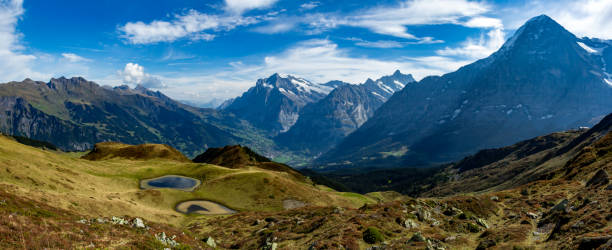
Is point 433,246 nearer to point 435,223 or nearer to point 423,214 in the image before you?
point 435,223

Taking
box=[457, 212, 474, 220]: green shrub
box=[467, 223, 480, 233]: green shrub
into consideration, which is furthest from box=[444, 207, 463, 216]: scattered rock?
box=[467, 223, 480, 233]: green shrub

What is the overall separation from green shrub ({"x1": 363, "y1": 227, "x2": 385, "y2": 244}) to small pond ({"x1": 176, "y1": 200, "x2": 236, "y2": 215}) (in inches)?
2269

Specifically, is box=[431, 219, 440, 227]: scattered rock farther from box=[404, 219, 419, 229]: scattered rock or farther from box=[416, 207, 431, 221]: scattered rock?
box=[404, 219, 419, 229]: scattered rock

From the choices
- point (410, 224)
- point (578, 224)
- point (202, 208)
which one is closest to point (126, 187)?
point (202, 208)

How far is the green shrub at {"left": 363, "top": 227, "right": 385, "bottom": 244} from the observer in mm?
40844

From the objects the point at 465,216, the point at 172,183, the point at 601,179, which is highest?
the point at 601,179

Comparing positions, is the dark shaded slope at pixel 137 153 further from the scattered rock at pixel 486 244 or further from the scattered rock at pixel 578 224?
the scattered rock at pixel 578 224

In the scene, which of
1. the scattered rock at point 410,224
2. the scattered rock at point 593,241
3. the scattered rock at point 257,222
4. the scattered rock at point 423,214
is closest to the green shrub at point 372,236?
the scattered rock at point 410,224

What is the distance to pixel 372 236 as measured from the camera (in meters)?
41.3

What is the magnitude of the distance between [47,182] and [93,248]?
187ft

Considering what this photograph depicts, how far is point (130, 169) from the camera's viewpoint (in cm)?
12025

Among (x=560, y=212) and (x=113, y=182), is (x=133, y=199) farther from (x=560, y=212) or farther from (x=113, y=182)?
(x=560, y=212)

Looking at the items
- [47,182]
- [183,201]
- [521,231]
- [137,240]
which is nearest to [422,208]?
[521,231]

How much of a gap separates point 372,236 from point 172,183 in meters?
90.8
